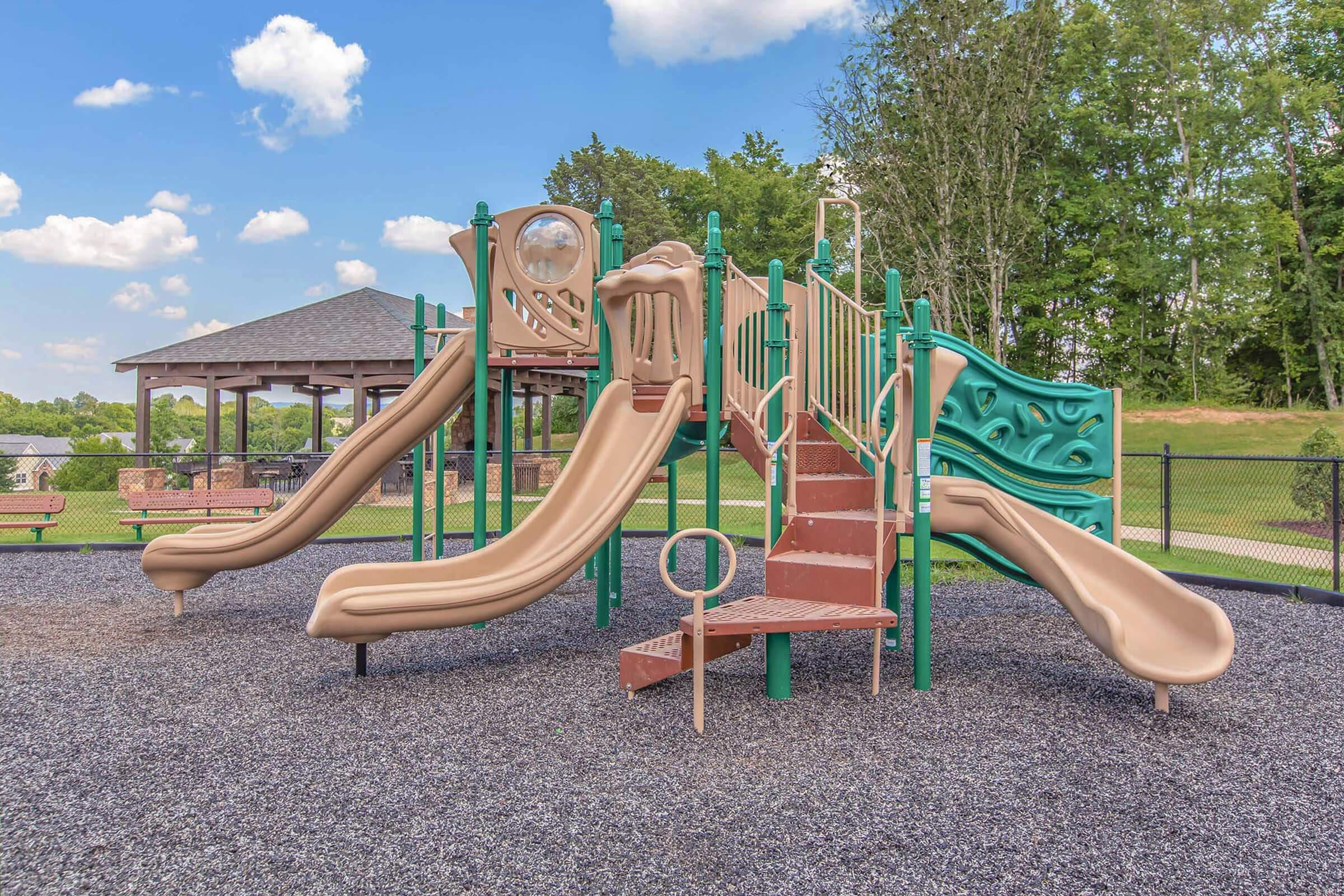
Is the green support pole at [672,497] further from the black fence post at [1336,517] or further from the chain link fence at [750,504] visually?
the black fence post at [1336,517]

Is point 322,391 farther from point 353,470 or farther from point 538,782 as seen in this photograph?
point 538,782

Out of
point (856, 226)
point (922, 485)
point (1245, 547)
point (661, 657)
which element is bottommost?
point (1245, 547)

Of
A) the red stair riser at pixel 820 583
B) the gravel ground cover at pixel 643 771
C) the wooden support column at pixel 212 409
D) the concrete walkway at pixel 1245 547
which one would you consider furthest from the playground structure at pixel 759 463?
the wooden support column at pixel 212 409

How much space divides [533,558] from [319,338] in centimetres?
1663

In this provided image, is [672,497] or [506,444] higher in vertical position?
[506,444]

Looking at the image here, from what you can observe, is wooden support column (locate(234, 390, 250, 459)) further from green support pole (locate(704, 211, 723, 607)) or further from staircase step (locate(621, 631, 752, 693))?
staircase step (locate(621, 631, 752, 693))

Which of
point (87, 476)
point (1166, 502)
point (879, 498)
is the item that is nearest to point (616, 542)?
point (879, 498)

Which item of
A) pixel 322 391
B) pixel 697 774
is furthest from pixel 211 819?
pixel 322 391

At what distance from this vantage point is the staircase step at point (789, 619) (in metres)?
4.21

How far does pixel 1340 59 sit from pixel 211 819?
3842cm

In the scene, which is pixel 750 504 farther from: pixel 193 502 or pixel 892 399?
pixel 892 399

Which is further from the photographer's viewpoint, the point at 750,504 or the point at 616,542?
the point at 750,504

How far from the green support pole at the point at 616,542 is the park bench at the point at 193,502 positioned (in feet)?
20.4

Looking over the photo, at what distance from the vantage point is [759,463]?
5773 millimetres
